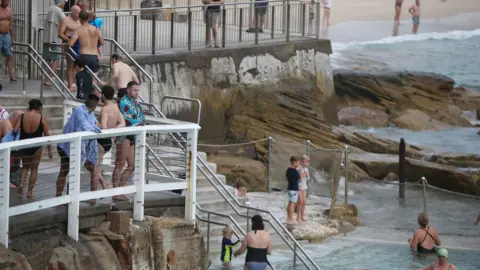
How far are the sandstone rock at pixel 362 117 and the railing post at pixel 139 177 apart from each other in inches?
957

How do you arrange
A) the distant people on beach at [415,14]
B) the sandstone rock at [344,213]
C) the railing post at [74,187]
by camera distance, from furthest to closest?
the distant people on beach at [415,14] → the sandstone rock at [344,213] → the railing post at [74,187]

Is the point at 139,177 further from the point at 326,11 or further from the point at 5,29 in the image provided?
the point at 326,11

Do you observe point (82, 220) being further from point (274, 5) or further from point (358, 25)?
point (358, 25)

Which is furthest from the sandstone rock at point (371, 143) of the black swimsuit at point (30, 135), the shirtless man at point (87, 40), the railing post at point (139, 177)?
the black swimsuit at point (30, 135)

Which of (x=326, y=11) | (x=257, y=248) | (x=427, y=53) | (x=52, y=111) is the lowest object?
(x=257, y=248)

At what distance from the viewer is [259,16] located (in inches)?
1222

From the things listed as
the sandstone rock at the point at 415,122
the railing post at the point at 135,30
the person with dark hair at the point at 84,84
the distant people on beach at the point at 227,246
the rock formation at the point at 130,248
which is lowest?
the sandstone rock at the point at 415,122

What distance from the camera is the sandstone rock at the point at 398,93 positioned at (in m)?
42.3

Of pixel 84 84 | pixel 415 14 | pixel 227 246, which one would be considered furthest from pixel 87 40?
pixel 415 14

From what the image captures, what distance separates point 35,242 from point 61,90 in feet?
21.2

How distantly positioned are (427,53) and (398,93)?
65.2 ft

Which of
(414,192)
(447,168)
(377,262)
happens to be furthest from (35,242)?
(447,168)

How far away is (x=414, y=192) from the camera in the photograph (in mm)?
27344

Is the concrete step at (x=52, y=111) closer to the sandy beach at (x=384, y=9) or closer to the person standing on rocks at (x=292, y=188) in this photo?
the person standing on rocks at (x=292, y=188)
